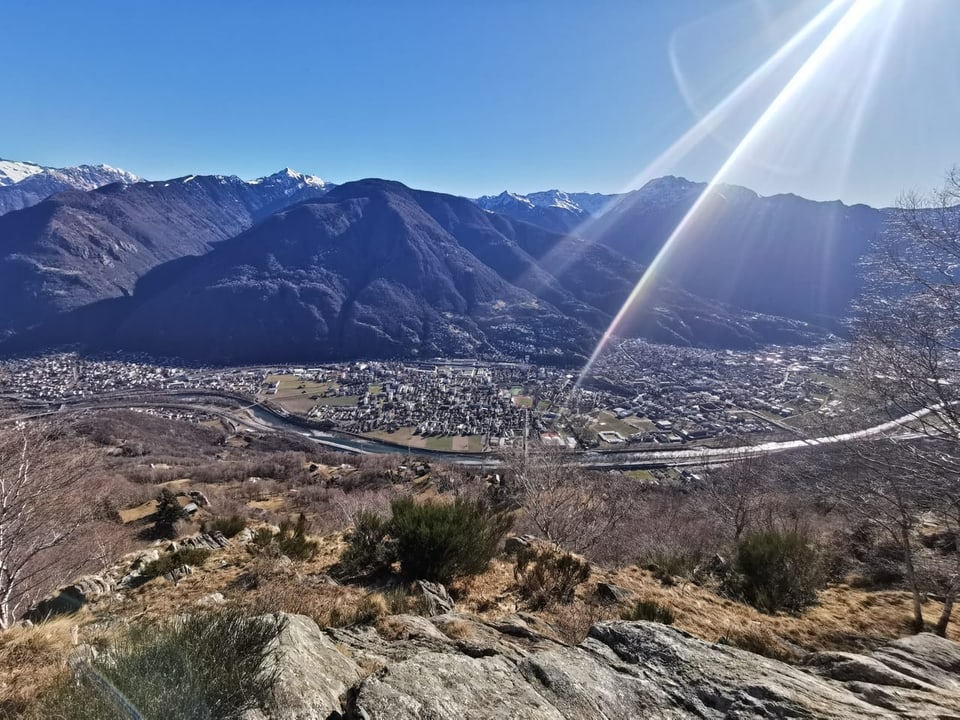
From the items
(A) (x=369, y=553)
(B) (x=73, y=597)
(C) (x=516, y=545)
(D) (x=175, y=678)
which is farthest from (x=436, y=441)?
(D) (x=175, y=678)

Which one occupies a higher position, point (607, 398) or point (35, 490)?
point (35, 490)

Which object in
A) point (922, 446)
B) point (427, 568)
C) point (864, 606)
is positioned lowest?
point (864, 606)

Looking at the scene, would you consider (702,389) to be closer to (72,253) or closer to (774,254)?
(774,254)

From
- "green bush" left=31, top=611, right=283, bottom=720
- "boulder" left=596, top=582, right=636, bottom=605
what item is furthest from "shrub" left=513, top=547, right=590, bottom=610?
"green bush" left=31, top=611, right=283, bottom=720

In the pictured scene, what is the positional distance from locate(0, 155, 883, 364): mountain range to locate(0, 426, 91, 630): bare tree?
93978mm

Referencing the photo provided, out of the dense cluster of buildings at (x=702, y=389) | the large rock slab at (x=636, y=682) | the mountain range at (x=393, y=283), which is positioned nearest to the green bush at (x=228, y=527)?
the large rock slab at (x=636, y=682)

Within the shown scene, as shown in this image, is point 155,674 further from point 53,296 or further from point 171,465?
point 53,296

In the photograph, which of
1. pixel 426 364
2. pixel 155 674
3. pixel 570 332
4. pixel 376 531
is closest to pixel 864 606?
pixel 376 531

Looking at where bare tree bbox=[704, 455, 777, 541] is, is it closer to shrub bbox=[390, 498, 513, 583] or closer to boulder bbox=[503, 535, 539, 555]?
boulder bbox=[503, 535, 539, 555]

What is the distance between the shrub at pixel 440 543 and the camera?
24.7 feet

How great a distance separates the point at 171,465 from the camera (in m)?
29.3

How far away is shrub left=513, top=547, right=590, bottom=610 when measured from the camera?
6.87 metres

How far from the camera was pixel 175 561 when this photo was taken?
9422 millimetres

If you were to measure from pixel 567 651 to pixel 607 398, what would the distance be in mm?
64524
